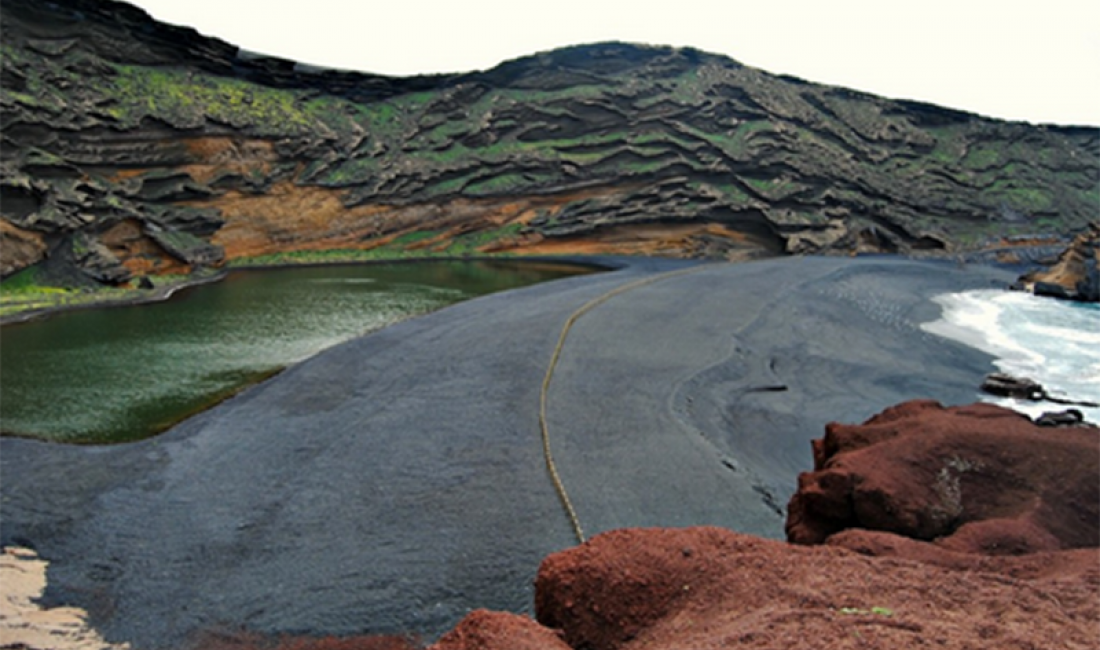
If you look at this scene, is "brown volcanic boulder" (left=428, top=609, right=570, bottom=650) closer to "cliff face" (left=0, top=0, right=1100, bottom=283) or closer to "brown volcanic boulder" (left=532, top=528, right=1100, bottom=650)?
"brown volcanic boulder" (left=532, top=528, right=1100, bottom=650)

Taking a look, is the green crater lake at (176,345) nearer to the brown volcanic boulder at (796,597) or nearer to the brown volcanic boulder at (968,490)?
the brown volcanic boulder at (796,597)

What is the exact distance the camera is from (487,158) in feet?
204

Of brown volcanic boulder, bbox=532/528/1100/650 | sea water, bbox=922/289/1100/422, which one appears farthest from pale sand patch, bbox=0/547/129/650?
sea water, bbox=922/289/1100/422

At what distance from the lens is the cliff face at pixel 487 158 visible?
44000 millimetres

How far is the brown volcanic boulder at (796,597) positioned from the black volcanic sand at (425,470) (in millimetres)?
4416

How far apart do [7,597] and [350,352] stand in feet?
44.9

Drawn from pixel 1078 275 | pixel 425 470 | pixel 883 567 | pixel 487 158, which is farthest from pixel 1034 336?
pixel 487 158

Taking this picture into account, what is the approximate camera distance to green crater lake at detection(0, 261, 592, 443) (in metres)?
18.1

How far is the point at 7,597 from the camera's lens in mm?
10008

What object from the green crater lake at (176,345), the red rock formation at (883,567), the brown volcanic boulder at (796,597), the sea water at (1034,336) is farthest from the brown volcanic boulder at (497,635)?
the sea water at (1034,336)

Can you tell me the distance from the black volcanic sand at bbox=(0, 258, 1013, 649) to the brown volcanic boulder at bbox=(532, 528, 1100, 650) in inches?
174

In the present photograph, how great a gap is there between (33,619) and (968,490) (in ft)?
40.5

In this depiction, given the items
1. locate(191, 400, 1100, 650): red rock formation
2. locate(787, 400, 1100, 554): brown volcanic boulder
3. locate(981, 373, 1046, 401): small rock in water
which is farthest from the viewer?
locate(981, 373, 1046, 401): small rock in water

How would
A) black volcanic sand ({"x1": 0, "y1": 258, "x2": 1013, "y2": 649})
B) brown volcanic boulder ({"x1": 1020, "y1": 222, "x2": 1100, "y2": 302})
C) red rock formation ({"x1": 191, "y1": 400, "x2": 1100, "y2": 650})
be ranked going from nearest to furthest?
red rock formation ({"x1": 191, "y1": 400, "x2": 1100, "y2": 650}), black volcanic sand ({"x1": 0, "y1": 258, "x2": 1013, "y2": 649}), brown volcanic boulder ({"x1": 1020, "y1": 222, "x2": 1100, "y2": 302})
